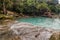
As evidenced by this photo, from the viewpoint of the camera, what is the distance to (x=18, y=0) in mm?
33344

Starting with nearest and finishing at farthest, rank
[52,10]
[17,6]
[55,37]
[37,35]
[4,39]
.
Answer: [55,37]
[4,39]
[37,35]
[17,6]
[52,10]

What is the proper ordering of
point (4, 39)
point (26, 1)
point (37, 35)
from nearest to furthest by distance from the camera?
point (4, 39)
point (37, 35)
point (26, 1)

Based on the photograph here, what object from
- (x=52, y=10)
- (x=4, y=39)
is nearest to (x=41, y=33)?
(x=4, y=39)

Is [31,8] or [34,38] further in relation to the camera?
[31,8]

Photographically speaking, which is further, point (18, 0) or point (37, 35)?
point (18, 0)

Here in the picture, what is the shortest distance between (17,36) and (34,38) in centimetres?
100

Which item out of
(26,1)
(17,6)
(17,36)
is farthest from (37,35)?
(26,1)

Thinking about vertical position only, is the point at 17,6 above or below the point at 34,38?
below

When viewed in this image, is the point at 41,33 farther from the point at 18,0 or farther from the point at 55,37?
the point at 18,0

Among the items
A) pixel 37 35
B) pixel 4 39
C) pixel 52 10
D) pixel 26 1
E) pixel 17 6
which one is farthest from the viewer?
pixel 52 10

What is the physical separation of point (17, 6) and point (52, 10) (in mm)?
10535

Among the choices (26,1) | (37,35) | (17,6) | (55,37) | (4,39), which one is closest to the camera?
(55,37)

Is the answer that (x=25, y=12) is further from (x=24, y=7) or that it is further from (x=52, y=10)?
(x=52, y=10)

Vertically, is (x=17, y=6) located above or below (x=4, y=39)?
below
